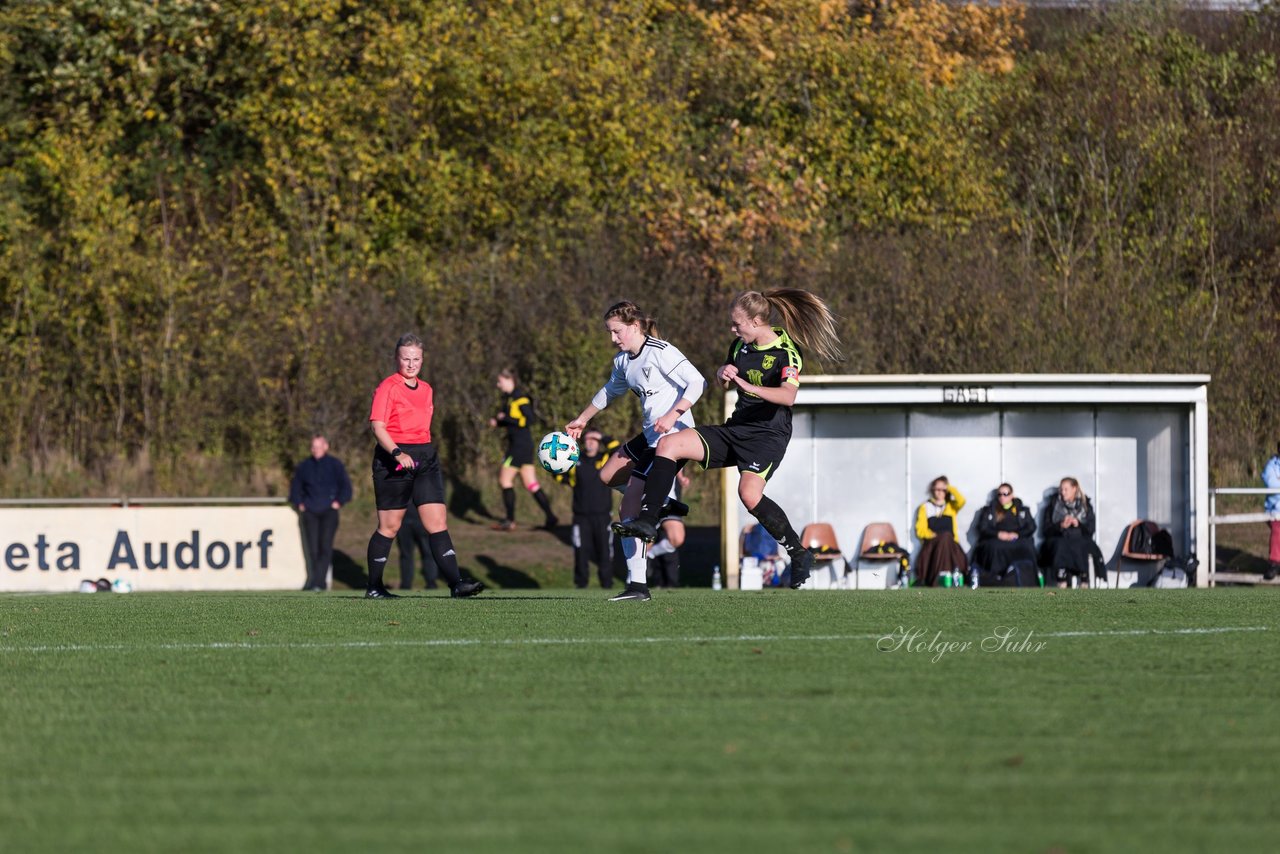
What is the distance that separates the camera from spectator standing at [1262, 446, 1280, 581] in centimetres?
2188

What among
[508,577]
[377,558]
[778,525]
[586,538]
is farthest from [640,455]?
[508,577]

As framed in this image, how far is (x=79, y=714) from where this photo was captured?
6059mm

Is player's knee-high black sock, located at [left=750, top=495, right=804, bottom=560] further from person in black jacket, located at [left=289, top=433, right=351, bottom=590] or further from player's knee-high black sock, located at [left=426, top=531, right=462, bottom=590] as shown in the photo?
person in black jacket, located at [left=289, top=433, right=351, bottom=590]

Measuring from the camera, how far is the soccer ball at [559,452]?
11.5 meters

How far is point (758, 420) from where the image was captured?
10.7 metres

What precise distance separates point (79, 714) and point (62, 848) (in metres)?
2.00

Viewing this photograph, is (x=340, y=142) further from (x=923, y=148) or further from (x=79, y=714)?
(x=79, y=714)

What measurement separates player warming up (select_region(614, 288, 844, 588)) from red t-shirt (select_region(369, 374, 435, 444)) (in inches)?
79.3

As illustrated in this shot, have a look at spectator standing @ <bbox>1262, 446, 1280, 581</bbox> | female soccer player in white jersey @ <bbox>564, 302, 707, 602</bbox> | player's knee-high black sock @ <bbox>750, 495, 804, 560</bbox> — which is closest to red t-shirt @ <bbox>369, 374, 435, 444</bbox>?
female soccer player in white jersey @ <bbox>564, 302, 707, 602</bbox>

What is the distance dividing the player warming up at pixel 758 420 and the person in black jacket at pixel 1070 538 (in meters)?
10.2

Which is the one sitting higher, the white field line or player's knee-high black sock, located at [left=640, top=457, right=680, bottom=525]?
player's knee-high black sock, located at [left=640, top=457, right=680, bottom=525]

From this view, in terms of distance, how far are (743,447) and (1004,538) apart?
10.6 m

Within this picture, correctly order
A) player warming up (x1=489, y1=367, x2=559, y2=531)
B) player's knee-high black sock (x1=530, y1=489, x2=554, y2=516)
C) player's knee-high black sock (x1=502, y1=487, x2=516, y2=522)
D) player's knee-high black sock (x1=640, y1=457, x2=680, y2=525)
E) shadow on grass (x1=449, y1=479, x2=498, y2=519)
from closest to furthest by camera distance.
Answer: player's knee-high black sock (x1=640, y1=457, x2=680, y2=525), player warming up (x1=489, y1=367, x2=559, y2=531), player's knee-high black sock (x1=530, y1=489, x2=554, y2=516), player's knee-high black sock (x1=502, y1=487, x2=516, y2=522), shadow on grass (x1=449, y1=479, x2=498, y2=519)

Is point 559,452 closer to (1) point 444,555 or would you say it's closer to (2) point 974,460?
(1) point 444,555
